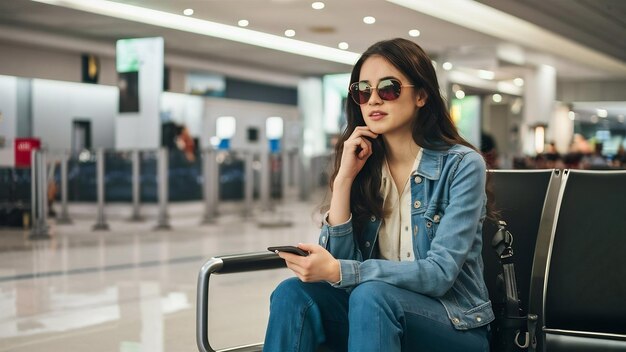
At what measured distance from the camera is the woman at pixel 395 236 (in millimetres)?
1829

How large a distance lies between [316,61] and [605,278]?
17.1 meters

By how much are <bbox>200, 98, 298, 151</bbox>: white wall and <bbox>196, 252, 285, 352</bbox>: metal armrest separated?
19150 millimetres

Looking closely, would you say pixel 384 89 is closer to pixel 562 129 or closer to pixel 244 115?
pixel 244 115

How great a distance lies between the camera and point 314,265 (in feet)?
6.03

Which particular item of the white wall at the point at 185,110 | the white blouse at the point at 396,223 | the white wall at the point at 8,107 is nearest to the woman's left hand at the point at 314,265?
the white blouse at the point at 396,223

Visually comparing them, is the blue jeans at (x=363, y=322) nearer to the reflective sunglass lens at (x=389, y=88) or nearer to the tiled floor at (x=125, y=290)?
the reflective sunglass lens at (x=389, y=88)

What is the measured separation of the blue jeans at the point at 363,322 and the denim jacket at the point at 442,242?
1.5 inches

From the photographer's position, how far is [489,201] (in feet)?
7.09

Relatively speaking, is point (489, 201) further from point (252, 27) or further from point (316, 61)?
point (316, 61)

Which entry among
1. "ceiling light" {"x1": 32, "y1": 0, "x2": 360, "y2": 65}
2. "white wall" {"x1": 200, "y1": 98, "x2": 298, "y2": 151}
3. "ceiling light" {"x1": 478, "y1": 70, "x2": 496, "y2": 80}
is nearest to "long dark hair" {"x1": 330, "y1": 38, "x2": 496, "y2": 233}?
"ceiling light" {"x1": 32, "y1": 0, "x2": 360, "y2": 65}

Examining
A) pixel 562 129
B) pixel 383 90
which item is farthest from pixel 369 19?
pixel 562 129

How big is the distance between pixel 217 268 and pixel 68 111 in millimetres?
17513

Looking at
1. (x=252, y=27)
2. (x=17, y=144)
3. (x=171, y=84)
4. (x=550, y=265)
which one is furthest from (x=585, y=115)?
(x=550, y=265)

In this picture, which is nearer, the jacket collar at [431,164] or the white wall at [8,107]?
the jacket collar at [431,164]
